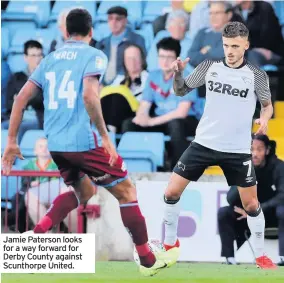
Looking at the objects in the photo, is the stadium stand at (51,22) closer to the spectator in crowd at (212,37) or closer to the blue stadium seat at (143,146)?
the spectator in crowd at (212,37)

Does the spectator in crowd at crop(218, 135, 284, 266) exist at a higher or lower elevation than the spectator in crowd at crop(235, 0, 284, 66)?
lower

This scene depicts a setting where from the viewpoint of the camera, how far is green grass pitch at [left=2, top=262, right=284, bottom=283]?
26.1ft

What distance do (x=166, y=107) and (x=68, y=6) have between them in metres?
2.78

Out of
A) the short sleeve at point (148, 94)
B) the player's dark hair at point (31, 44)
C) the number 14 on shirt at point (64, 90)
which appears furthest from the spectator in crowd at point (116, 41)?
the number 14 on shirt at point (64, 90)

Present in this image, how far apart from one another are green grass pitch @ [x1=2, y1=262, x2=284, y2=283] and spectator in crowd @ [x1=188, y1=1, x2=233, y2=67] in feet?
14.4

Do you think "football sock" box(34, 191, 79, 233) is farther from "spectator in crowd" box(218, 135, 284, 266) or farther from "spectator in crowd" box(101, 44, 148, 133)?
"spectator in crowd" box(101, 44, 148, 133)

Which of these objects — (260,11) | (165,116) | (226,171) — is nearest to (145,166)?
(165,116)

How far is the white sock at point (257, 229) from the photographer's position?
901 cm

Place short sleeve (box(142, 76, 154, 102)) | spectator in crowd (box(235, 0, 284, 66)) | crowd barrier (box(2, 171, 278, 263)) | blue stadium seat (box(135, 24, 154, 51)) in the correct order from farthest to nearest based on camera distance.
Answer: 1. blue stadium seat (box(135, 24, 154, 51))
2. spectator in crowd (box(235, 0, 284, 66))
3. short sleeve (box(142, 76, 154, 102))
4. crowd barrier (box(2, 171, 278, 263))

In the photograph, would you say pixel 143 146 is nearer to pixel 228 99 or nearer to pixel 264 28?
pixel 264 28

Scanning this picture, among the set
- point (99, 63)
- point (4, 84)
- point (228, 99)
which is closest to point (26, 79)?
point (4, 84)

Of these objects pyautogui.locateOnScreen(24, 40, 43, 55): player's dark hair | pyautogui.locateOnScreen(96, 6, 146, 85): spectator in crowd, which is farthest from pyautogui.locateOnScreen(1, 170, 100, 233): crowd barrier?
pyautogui.locateOnScreen(24, 40, 43, 55): player's dark hair

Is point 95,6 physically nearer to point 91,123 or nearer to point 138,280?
point 91,123

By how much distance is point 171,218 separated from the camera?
8977mm
